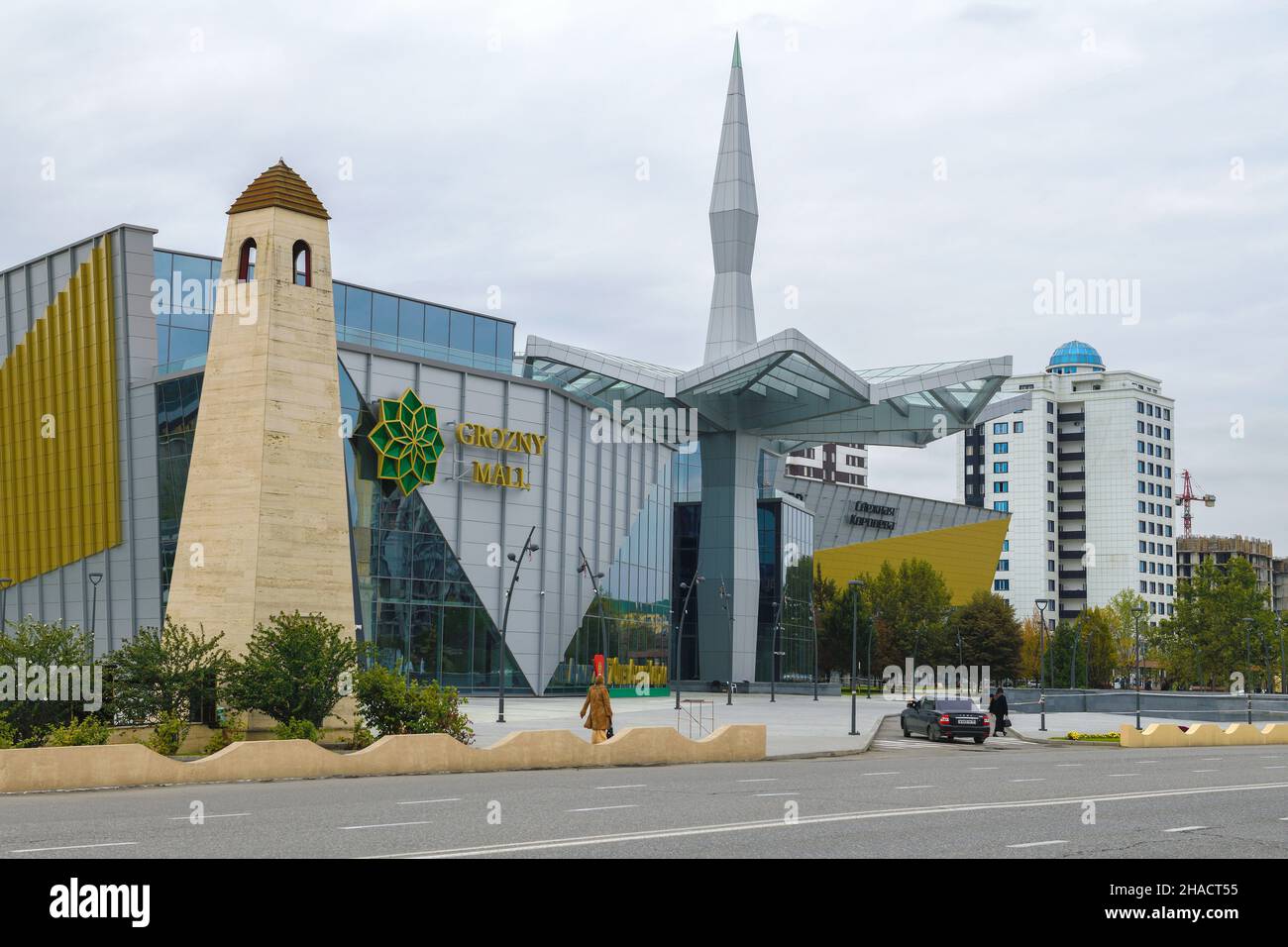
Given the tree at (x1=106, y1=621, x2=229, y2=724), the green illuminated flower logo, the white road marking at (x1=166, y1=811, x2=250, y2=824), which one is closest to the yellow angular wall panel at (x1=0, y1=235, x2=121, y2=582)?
the green illuminated flower logo

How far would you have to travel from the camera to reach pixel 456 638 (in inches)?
2215

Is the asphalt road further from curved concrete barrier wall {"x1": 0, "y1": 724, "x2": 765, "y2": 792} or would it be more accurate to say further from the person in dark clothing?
the person in dark clothing

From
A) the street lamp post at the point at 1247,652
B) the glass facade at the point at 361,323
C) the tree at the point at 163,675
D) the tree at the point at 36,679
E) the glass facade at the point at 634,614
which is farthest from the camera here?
the street lamp post at the point at 1247,652

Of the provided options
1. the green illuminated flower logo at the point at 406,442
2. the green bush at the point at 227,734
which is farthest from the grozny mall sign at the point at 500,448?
the green bush at the point at 227,734

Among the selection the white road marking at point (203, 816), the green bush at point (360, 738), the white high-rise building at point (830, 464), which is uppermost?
the white high-rise building at point (830, 464)

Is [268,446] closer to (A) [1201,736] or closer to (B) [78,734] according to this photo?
(B) [78,734]

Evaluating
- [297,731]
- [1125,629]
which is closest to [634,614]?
[297,731]

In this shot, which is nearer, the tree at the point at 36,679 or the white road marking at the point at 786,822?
the white road marking at the point at 786,822

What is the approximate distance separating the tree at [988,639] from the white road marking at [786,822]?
290 ft

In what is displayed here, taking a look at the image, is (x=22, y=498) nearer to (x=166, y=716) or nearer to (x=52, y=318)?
(x=52, y=318)

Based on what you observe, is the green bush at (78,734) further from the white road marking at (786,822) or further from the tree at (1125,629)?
A: the tree at (1125,629)

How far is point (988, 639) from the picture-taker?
10775 cm

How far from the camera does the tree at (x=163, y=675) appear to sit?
78.2ft

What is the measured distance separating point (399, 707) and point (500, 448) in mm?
33142
